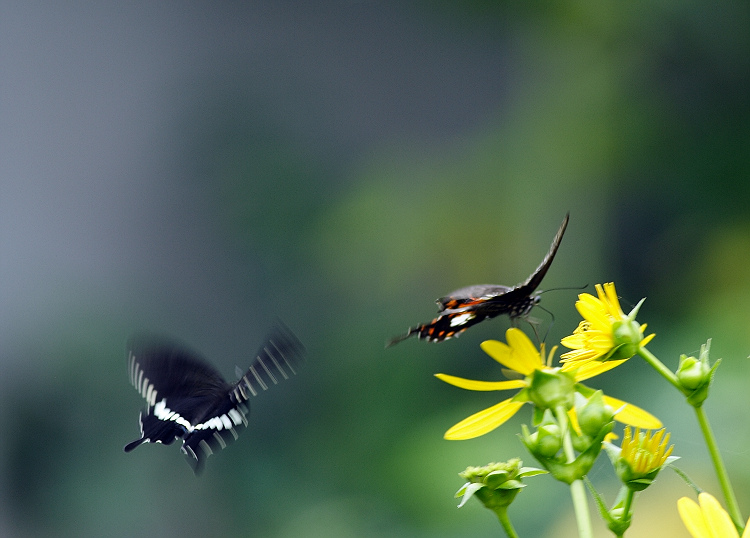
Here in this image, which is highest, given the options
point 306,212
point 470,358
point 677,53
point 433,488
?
point 306,212

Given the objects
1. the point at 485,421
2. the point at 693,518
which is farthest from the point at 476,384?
the point at 693,518

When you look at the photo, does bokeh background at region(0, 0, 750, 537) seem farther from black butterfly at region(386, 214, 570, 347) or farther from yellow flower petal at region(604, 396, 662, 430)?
yellow flower petal at region(604, 396, 662, 430)

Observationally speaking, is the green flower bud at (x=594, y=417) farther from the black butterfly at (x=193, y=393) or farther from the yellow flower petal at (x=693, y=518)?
the black butterfly at (x=193, y=393)

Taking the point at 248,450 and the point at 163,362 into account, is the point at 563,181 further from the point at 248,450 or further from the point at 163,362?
the point at 163,362

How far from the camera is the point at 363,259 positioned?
1741mm

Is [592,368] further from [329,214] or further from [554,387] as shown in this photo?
[329,214]

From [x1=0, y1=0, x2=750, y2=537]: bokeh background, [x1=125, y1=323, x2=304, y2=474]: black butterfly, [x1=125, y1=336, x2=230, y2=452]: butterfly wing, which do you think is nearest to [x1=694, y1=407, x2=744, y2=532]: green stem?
[x1=125, y1=323, x2=304, y2=474]: black butterfly

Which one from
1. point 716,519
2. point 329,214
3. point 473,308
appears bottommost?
point 716,519

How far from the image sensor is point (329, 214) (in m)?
1.75

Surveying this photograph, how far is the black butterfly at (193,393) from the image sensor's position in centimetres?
40

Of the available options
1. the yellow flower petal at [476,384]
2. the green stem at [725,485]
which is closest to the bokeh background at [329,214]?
the yellow flower petal at [476,384]

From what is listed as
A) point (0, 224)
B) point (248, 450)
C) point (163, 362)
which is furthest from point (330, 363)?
point (163, 362)

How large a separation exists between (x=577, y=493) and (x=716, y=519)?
1.5 inches

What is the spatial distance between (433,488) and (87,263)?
0.98 meters
